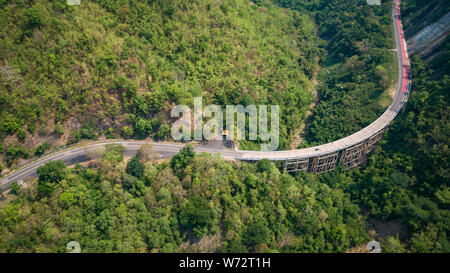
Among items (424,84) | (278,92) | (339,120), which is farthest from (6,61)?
(424,84)

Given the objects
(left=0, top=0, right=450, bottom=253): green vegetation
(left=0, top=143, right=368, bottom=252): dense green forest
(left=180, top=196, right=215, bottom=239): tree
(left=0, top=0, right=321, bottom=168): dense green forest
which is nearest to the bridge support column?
(left=0, top=0, right=450, bottom=253): green vegetation

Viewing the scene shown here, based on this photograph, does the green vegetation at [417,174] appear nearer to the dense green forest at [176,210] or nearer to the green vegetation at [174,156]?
the green vegetation at [174,156]

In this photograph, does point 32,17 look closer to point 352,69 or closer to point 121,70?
point 121,70

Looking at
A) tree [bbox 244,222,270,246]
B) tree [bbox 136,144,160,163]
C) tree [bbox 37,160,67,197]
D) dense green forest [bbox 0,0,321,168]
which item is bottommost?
tree [bbox 244,222,270,246]

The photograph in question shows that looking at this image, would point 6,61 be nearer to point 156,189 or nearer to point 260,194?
point 156,189

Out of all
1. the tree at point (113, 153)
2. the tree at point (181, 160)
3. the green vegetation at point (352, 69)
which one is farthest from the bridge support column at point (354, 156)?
the tree at point (113, 153)

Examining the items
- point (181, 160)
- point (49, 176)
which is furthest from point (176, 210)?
point (49, 176)

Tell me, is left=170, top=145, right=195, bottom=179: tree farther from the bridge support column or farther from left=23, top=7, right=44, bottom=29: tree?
left=23, top=7, right=44, bottom=29: tree

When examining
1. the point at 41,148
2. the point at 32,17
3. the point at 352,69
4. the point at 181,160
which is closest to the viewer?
the point at 32,17
